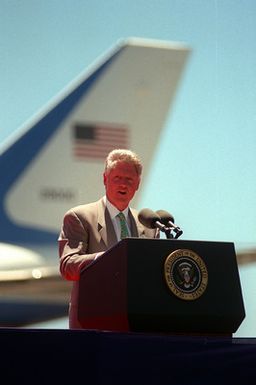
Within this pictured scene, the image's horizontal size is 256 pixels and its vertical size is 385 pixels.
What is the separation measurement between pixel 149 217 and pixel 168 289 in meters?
0.25

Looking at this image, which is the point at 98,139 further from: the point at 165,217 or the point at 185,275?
the point at 185,275

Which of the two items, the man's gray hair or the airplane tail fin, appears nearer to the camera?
the man's gray hair

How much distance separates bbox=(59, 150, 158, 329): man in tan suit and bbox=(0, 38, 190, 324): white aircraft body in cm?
416

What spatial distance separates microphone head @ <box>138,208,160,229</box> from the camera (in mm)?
1649

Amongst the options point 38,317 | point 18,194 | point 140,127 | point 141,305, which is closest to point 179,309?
point 141,305

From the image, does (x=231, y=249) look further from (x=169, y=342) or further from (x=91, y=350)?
(x=91, y=350)

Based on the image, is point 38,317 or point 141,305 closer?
point 141,305

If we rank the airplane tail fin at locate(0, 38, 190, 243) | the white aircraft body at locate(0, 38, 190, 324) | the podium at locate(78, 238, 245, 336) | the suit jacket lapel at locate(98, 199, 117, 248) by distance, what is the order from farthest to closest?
the airplane tail fin at locate(0, 38, 190, 243)
the white aircraft body at locate(0, 38, 190, 324)
the suit jacket lapel at locate(98, 199, 117, 248)
the podium at locate(78, 238, 245, 336)

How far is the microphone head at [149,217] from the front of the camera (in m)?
1.65

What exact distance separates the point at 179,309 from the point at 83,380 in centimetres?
24

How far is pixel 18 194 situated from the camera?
257 inches

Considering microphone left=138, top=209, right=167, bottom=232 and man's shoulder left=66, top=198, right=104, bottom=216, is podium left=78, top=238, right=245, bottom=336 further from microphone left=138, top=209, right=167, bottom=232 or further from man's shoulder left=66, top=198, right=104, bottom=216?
man's shoulder left=66, top=198, right=104, bottom=216

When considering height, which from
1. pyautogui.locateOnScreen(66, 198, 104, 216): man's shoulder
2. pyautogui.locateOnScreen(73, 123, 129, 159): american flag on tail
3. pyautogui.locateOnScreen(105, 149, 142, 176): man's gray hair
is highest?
pyautogui.locateOnScreen(73, 123, 129, 159): american flag on tail

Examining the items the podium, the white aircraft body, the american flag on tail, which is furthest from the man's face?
the american flag on tail
